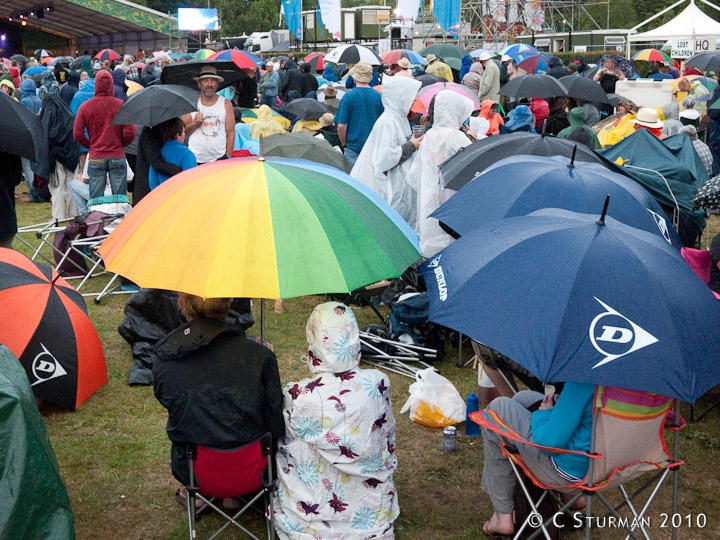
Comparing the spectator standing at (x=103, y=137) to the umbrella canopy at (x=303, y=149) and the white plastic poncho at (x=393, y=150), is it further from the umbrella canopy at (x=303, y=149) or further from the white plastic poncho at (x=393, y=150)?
the white plastic poncho at (x=393, y=150)

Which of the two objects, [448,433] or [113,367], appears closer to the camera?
[448,433]

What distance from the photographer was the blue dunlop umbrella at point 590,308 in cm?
289

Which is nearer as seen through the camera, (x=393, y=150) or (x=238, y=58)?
(x=393, y=150)

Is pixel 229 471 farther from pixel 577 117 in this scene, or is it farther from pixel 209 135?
pixel 577 117

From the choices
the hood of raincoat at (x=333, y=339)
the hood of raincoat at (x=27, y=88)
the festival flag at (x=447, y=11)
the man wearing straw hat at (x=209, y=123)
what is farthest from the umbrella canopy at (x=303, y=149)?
the festival flag at (x=447, y=11)

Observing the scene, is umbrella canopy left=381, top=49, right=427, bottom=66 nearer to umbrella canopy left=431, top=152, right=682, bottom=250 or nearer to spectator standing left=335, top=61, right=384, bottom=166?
spectator standing left=335, top=61, right=384, bottom=166

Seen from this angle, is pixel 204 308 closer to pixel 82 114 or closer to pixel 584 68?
pixel 82 114

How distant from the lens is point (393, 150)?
7.06m

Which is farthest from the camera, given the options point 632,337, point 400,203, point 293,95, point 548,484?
point 293,95

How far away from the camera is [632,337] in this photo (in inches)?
115

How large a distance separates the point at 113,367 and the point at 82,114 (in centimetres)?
336

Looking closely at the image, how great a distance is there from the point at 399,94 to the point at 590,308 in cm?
454

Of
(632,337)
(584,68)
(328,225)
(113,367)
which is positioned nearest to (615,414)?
(632,337)

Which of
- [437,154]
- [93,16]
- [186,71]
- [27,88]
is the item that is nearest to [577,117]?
[437,154]
